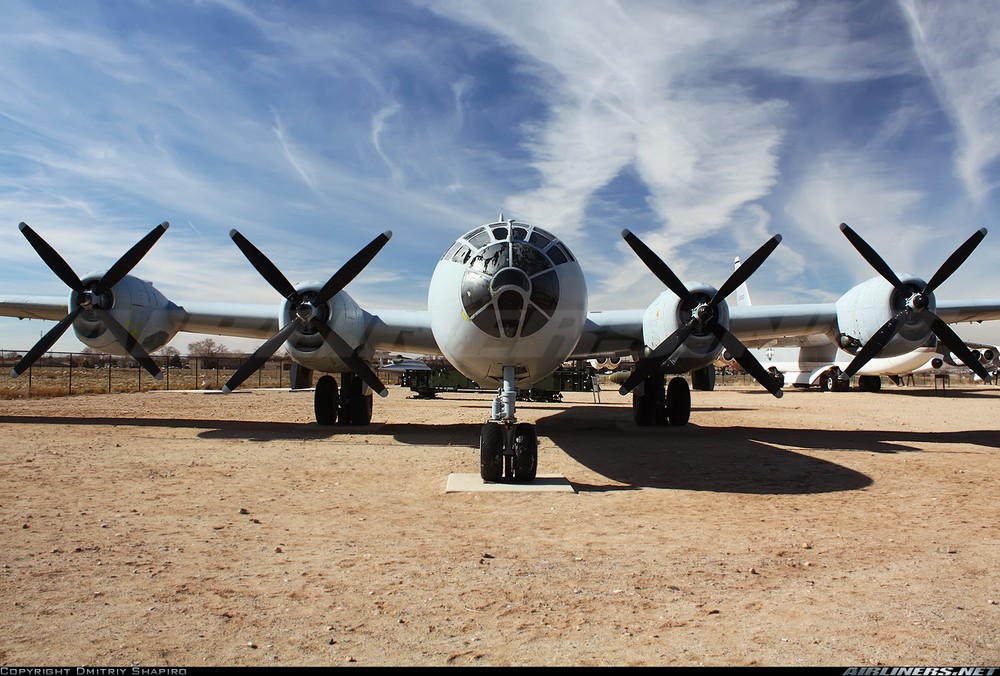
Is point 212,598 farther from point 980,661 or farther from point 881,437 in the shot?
point 881,437

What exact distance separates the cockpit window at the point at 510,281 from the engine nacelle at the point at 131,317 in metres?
9.72

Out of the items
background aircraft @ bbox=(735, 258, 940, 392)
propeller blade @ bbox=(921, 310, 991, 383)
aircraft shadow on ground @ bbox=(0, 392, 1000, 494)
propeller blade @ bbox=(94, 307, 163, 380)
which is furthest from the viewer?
background aircraft @ bbox=(735, 258, 940, 392)

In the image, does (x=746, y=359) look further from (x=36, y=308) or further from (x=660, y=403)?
(x=36, y=308)

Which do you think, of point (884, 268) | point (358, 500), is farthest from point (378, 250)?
point (884, 268)

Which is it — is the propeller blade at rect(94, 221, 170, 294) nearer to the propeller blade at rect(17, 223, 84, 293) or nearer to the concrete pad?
the propeller blade at rect(17, 223, 84, 293)

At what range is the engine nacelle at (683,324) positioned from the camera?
43.0 feet

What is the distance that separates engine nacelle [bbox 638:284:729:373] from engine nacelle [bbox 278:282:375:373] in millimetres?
6455

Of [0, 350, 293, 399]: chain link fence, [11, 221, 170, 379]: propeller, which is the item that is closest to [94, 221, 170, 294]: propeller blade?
[11, 221, 170, 379]: propeller

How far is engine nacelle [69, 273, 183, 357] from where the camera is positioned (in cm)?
1487

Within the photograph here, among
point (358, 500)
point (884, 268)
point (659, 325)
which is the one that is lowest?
point (358, 500)

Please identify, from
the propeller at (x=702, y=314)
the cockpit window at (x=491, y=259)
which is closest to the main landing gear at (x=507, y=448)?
the cockpit window at (x=491, y=259)

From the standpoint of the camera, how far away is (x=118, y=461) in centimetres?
1018

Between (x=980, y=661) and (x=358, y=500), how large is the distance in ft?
19.8

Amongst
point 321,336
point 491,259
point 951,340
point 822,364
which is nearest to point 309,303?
point 321,336
